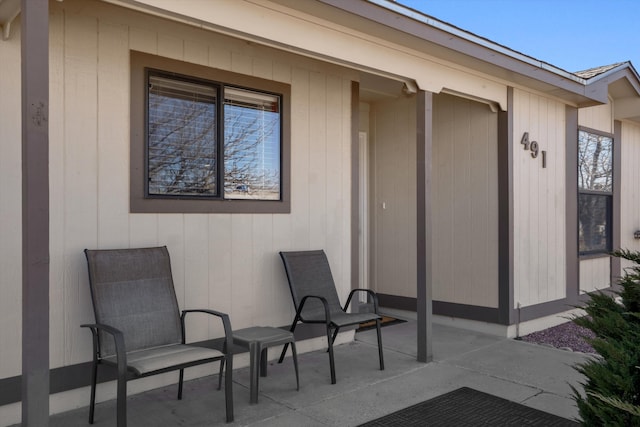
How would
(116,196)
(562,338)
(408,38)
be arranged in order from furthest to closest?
(562,338) → (408,38) → (116,196)

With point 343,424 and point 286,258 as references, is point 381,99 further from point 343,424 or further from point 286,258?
point 343,424

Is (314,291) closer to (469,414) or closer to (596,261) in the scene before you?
(469,414)

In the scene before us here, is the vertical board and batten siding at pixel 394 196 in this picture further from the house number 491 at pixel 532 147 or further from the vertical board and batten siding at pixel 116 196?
the vertical board and batten siding at pixel 116 196

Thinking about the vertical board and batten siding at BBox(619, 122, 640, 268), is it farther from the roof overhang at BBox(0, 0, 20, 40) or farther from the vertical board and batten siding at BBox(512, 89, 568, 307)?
the roof overhang at BBox(0, 0, 20, 40)

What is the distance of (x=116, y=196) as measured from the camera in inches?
127

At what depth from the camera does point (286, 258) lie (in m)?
4.00

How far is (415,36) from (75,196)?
8.25ft

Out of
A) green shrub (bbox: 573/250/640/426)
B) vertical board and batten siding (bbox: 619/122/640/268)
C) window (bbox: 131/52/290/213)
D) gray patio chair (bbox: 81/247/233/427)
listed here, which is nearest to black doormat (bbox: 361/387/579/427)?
gray patio chair (bbox: 81/247/233/427)

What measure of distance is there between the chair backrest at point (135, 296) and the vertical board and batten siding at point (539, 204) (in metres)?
3.39

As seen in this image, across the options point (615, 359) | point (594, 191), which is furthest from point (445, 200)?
point (615, 359)

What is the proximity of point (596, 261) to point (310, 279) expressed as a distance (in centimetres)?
419

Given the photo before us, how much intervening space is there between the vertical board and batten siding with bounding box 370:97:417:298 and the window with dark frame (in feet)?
6.56

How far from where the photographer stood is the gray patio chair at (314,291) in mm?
3727

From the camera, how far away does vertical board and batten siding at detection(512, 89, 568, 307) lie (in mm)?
5043
